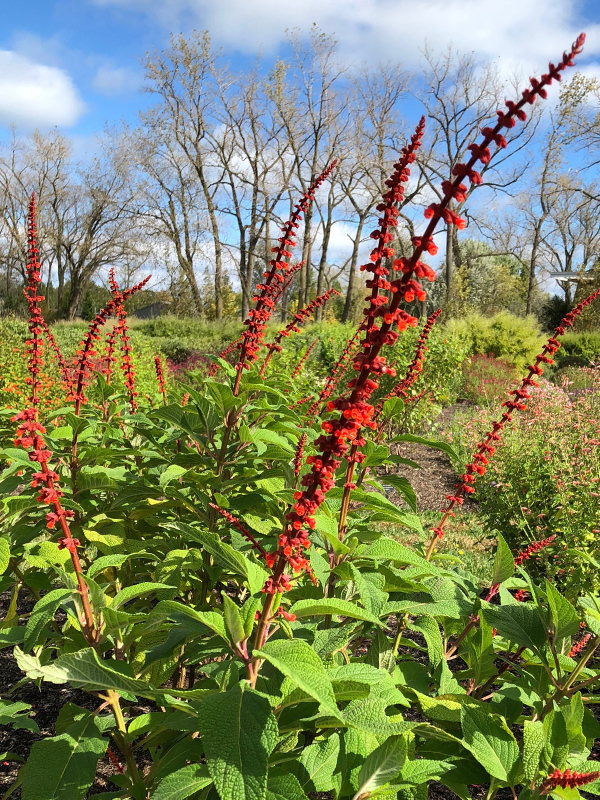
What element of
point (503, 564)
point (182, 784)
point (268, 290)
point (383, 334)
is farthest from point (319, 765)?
point (268, 290)

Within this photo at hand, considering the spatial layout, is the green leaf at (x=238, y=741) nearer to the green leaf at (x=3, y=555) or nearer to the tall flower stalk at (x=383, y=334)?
the tall flower stalk at (x=383, y=334)

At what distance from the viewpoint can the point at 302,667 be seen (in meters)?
1.01

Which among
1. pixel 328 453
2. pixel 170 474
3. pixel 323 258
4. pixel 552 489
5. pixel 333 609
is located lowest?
pixel 552 489

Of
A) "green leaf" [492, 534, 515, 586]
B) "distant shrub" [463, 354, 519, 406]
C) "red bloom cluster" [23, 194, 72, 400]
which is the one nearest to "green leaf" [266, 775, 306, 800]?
"green leaf" [492, 534, 515, 586]

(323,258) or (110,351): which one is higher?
(323,258)

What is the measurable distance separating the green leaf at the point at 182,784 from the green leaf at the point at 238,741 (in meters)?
0.15

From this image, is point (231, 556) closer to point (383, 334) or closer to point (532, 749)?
point (383, 334)

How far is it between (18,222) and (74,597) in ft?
189

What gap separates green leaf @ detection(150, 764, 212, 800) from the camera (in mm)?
1082

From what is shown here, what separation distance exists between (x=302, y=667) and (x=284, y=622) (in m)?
0.21

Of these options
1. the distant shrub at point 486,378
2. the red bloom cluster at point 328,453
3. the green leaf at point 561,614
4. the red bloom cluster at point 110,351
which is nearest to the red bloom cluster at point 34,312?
the red bloom cluster at point 110,351

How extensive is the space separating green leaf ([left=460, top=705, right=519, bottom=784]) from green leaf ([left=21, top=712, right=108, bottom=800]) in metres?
0.86

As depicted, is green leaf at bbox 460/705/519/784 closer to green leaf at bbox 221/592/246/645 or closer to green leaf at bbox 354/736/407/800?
green leaf at bbox 354/736/407/800

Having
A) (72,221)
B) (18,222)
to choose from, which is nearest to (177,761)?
(72,221)
